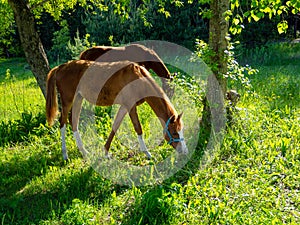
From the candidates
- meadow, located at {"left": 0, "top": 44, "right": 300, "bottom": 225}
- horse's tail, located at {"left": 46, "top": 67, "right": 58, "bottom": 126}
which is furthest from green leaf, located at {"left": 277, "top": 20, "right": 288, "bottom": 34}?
horse's tail, located at {"left": 46, "top": 67, "right": 58, "bottom": 126}

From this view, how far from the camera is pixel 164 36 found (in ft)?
53.1

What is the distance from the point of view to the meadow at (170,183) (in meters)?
3.63

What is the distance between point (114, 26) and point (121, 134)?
37.6ft

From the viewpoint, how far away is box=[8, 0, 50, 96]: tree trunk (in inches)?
236

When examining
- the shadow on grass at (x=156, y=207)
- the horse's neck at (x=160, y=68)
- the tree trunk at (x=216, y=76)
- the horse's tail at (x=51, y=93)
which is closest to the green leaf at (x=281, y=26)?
the tree trunk at (x=216, y=76)

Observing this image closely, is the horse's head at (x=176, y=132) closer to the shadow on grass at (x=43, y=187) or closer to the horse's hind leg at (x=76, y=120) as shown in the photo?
the shadow on grass at (x=43, y=187)

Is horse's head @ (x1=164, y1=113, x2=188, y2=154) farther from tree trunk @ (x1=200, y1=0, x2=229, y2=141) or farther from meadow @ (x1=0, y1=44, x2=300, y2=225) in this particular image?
tree trunk @ (x1=200, y1=0, x2=229, y2=141)

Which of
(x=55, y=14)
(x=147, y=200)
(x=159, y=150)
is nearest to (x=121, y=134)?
(x=159, y=150)

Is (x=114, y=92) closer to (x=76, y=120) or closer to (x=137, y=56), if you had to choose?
(x=76, y=120)

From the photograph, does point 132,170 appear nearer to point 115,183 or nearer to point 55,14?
point 115,183

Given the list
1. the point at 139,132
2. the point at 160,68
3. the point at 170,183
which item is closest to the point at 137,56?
the point at 160,68

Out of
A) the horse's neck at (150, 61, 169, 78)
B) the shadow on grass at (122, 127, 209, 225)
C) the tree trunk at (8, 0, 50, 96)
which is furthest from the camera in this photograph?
the horse's neck at (150, 61, 169, 78)

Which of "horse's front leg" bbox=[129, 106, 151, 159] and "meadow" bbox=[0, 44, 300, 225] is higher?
"horse's front leg" bbox=[129, 106, 151, 159]

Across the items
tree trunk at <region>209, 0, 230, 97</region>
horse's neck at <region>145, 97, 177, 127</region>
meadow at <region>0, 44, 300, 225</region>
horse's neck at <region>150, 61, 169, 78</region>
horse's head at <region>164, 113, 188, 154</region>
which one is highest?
tree trunk at <region>209, 0, 230, 97</region>
